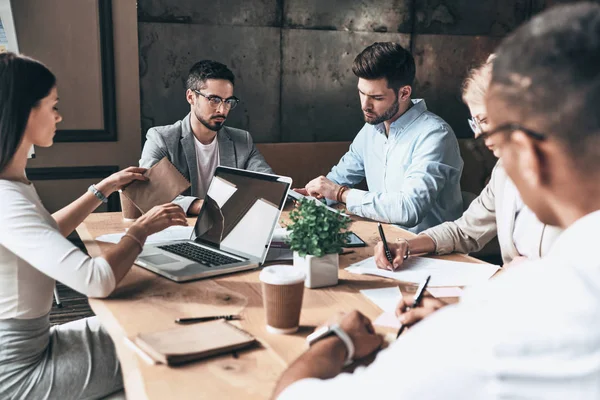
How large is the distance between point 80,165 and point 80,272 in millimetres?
2789

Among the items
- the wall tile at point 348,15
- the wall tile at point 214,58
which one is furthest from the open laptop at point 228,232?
the wall tile at point 348,15

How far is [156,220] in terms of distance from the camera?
1.71 meters

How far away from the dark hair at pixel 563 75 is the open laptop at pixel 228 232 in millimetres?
1127

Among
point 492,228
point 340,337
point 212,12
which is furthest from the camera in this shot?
point 212,12

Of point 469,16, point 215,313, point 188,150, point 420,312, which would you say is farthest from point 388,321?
point 469,16

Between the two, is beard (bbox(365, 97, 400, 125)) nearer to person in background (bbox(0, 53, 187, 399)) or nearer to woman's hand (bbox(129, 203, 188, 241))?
woman's hand (bbox(129, 203, 188, 241))

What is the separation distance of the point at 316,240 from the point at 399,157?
1.58 m

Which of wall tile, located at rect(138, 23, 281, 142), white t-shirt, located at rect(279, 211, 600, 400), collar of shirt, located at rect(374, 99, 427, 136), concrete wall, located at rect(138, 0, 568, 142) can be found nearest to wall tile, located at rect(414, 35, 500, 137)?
concrete wall, located at rect(138, 0, 568, 142)

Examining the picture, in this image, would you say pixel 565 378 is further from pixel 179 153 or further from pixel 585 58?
pixel 179 153

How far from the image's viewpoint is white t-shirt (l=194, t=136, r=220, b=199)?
3168mm

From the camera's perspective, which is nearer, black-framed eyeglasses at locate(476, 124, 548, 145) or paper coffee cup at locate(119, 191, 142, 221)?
black-framed eyeglasses at locate(476, 124, 548, 145)

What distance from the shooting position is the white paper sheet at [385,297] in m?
1.42

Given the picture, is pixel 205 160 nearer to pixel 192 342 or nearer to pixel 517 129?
pixel 192 342

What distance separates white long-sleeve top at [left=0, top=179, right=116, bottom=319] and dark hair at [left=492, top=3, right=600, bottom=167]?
1100mm
